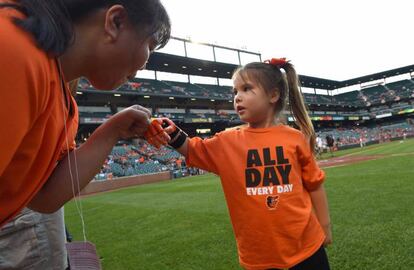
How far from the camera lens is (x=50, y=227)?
2.07m

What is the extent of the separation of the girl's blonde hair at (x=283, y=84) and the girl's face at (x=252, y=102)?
38 millimetres

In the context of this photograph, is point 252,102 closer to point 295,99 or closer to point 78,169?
point 295,99

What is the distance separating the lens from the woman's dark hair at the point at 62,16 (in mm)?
801

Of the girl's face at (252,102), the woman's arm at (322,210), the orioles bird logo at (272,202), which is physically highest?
the girl's face at (252,102)

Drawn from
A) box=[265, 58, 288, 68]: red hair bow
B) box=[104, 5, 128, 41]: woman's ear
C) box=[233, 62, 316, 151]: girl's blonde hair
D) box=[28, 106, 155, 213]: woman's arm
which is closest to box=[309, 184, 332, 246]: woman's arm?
box=[233, 62, 316, 151]: girl's blonde hair

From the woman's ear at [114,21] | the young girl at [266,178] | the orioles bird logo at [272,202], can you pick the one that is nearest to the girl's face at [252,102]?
the young girl at [266,178]

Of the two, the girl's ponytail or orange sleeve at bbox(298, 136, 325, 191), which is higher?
the girl's ponytail

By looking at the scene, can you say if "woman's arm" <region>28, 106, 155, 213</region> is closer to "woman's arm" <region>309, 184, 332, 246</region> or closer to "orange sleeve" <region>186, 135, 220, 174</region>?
"orange sleeve" <region>186, 135, 220, 174</region>

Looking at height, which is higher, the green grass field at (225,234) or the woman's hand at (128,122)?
the woman's hand at (128,122)

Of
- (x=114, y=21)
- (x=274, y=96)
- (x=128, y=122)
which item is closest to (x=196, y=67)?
(x=274, y=96)

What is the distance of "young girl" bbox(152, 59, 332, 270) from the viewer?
2.03 m

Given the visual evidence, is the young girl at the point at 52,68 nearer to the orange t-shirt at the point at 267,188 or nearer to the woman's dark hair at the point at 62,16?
the woman's dark hair at the point at 62,16

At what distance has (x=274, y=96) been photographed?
8.18 feet

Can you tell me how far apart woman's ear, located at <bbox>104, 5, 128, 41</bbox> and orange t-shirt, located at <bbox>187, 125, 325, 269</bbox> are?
1.31 meters
